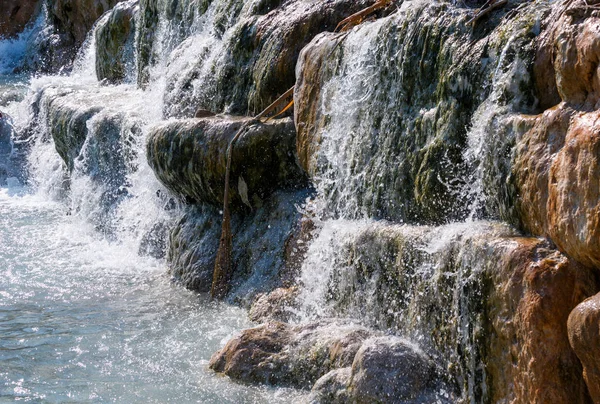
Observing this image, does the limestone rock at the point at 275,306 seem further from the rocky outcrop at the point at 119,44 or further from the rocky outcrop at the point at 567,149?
the rocky outcrop at the point at 119,44

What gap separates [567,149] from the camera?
374cm

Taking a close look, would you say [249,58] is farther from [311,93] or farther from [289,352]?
[289,352]

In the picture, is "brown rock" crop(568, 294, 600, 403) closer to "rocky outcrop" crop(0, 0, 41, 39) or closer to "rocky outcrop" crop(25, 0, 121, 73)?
"rocky outcrop" crop(25, 0, 121, 73)

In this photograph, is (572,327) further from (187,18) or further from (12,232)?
(187,18)

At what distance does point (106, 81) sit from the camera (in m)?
12.9

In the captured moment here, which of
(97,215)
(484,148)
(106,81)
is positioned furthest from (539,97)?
(106,81)

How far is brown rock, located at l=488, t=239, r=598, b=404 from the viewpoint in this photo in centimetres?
365

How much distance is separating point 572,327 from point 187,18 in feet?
26.1

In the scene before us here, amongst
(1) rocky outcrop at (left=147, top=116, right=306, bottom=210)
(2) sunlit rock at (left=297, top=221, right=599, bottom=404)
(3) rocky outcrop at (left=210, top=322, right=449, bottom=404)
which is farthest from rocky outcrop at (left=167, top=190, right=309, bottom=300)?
(3) rocky outcrop at (left=210, top=322, right=449, bottom=404)

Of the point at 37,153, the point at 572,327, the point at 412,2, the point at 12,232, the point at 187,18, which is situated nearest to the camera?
the point at 572,327

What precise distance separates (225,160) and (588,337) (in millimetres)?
3995

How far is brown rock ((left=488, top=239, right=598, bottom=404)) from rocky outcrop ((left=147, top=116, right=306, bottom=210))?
307 centimetres

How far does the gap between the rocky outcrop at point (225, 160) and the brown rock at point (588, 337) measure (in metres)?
3.55

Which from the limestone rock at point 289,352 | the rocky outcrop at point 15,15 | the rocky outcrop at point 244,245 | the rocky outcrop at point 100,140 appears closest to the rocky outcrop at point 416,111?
the rocky outcrop at point 244,245
